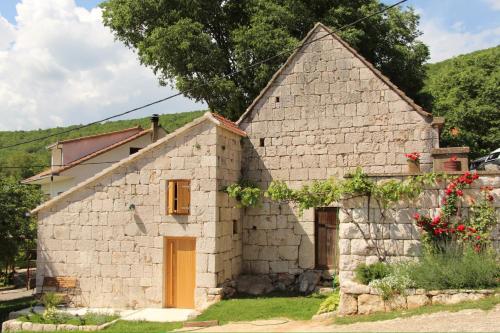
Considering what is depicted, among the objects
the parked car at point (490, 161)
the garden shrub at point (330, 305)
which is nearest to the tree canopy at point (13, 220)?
the garden shrub at point (330, 305)

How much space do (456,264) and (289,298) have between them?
4947 millimetres

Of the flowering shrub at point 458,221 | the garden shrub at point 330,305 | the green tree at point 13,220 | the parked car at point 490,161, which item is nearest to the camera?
the flowering shrub at point 458,221

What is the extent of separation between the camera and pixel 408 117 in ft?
46.2

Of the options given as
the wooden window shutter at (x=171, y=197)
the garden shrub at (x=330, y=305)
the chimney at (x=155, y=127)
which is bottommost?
the garden shrub at (x=330, y=305)

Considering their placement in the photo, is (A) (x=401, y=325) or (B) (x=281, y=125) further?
(B) (x=281, y=125)

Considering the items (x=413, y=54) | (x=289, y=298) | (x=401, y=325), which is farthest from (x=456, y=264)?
(x=413, y=54)

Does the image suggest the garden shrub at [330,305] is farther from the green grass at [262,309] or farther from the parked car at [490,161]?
the parked car at [490,161]

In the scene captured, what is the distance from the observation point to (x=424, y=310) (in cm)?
925

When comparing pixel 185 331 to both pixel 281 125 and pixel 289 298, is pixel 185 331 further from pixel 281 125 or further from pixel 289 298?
pixel 281 125

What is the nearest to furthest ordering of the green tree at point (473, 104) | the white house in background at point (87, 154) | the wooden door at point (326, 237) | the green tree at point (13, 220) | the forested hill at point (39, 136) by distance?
the wooden door at point (326, 237) < the green tree at point (13, 220) < the white house in background at point (87, 154) < the green tree at point (473, 104) < the forested hill at point (39, 136)

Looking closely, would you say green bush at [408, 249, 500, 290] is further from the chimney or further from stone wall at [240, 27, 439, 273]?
the chimney

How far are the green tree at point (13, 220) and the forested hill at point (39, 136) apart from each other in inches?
1334

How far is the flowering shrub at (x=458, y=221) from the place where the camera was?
33.4 feet

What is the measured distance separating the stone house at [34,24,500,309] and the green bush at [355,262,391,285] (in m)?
3.68
